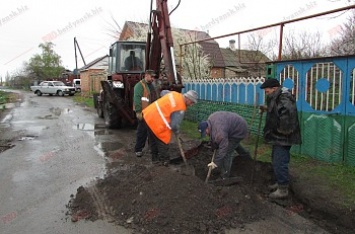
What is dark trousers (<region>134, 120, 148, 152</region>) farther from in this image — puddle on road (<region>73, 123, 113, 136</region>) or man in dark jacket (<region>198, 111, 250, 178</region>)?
puddle on road (<region>73, 123, 113, 136</region>)

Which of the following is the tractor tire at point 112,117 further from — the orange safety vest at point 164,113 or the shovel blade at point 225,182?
the shovel blade at point 225,182

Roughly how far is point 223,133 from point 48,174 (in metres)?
3.27

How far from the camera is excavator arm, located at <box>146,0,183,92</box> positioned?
28.4 feet

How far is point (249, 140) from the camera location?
8.03 m

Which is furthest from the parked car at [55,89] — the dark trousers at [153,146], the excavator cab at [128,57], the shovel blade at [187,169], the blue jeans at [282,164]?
the blue jeans at [282,164]

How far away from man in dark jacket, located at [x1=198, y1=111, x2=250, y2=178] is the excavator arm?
12.3 ft

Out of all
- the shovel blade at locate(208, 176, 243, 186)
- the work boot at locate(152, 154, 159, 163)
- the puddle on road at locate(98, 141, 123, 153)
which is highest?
the shovel blade at locate(208, 176, 243, 186)

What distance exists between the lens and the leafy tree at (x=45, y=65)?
64062 millimetres

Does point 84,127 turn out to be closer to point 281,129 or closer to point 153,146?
point 153,146

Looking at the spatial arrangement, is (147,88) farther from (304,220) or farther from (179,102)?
(304,220)

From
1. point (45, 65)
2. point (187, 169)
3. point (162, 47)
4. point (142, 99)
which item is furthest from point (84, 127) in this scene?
point (45, 65)

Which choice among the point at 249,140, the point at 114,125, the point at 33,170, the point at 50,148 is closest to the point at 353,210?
the point at 249,140

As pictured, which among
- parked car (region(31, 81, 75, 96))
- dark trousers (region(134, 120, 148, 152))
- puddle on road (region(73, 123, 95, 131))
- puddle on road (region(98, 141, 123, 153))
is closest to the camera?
dark trousers (region(134, 120, 148, 152))

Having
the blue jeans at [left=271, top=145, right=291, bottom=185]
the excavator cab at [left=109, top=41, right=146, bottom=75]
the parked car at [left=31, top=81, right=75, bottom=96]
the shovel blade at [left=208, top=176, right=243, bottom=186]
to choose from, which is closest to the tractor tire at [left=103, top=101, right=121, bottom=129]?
the excavator cab at [left=109, top=41, right=146, bottom=75]
